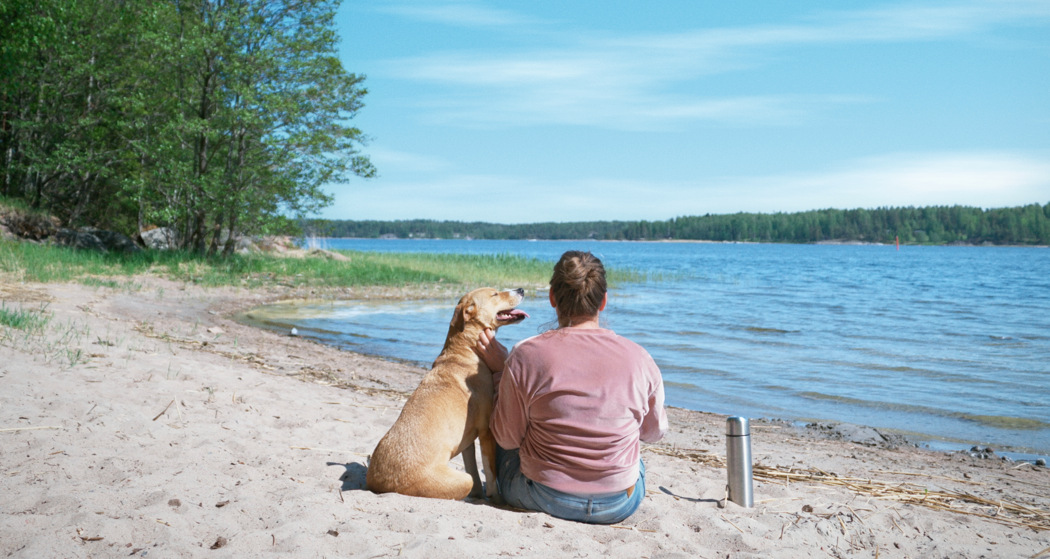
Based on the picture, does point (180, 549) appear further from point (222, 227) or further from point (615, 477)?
point (222, 227)

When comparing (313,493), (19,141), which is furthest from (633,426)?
(19,141)

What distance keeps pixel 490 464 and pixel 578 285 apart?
1.50 meters

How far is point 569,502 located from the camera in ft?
13.5

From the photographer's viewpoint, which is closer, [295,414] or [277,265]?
[295,414]

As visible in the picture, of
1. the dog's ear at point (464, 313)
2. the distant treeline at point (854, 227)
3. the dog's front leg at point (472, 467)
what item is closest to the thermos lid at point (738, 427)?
the dog's front leg at point (472, 467)

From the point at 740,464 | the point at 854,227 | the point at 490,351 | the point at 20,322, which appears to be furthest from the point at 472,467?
the point at 854,227

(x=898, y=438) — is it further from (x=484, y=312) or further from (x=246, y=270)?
(x=246, y=270)

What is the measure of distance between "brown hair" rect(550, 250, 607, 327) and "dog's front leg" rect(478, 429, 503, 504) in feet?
3.77

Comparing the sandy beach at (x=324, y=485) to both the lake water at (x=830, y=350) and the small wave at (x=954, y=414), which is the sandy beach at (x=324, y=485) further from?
the small wave at (x=954, y=414)

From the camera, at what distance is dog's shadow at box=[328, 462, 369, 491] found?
4.86m

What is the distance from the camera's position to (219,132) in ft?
77.3

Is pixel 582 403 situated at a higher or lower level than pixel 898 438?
higher

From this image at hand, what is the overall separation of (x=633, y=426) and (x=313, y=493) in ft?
6.71

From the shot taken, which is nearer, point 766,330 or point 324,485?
point 324,485
